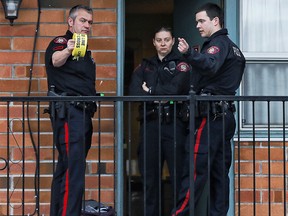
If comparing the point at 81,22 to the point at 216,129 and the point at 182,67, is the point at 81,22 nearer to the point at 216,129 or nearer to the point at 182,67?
the point at 182,67

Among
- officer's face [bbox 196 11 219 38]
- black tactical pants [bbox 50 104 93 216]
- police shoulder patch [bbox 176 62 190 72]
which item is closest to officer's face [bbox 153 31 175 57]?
police shoulder patch [bbox 176 62 190 72]

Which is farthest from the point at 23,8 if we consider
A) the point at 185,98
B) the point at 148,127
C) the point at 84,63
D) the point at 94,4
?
the point at 185,98

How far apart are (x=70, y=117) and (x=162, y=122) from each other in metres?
0.97

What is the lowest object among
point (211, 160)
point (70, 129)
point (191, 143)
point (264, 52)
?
point (211, 160)

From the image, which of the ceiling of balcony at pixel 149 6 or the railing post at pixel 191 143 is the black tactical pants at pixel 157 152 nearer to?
the railing post at pixel 191 143

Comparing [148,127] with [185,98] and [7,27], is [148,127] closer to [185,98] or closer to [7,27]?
[185,98]

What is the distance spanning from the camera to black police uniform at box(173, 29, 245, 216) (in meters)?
5.74

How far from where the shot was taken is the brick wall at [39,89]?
21.7 ft

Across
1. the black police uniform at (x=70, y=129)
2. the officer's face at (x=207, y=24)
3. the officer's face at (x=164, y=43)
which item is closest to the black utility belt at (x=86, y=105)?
the black police uniform at (x=70, y=129)

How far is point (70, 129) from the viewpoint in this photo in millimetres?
5719

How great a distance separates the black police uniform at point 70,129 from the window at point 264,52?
1.67 meters

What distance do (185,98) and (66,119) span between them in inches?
37.3

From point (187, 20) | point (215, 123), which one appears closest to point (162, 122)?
point (215, 123)

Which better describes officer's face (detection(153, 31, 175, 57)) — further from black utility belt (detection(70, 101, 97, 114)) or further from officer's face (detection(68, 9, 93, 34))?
black utility belt (detection(70, 101, 97, 114))
